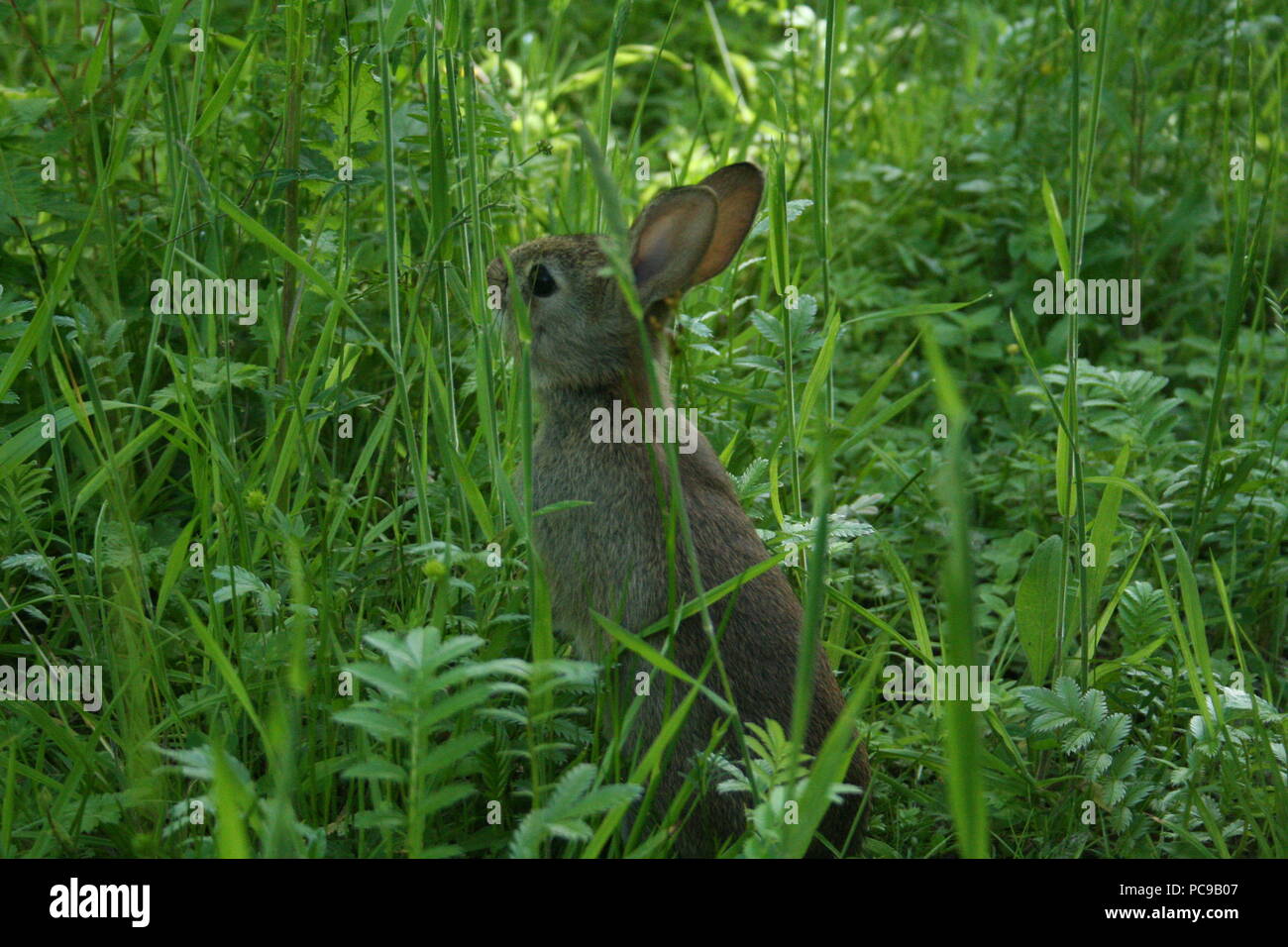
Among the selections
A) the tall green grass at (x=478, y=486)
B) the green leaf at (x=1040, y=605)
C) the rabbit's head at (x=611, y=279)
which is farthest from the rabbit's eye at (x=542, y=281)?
the green leaf at (x=1040, y=605)

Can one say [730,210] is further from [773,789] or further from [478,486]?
[773,789]

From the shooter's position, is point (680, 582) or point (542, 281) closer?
point (680, 582)

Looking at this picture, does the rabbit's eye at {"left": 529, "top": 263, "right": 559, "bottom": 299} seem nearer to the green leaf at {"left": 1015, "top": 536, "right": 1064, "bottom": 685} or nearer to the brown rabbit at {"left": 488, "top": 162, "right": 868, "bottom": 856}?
the brown rabbit at {"left": 488, "top": 162, "right": 868, "bottom": 856}

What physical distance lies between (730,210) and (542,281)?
2.01 ft

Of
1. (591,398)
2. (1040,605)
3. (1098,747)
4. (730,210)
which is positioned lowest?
(1098,747)

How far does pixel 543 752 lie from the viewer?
3035 mm

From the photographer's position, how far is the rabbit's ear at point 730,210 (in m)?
3.74

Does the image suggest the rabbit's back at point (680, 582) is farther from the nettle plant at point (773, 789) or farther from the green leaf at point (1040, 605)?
the green leaf at point (1040, 605)

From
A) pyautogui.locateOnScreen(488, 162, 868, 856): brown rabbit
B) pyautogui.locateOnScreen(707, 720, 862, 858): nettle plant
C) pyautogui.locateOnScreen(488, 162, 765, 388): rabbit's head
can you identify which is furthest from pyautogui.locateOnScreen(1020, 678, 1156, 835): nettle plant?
pyautogui.locateOnScreen(488, 162, 765, 388): rabbit's head

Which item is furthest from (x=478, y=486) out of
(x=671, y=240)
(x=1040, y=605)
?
(x=1040, y=605)

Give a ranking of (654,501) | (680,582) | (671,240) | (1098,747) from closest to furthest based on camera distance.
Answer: (1098,747), (680,582), (654,501), (671,240)

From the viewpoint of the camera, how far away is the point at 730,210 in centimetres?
380

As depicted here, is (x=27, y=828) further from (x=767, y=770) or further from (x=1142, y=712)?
(x=1142, y=712)
